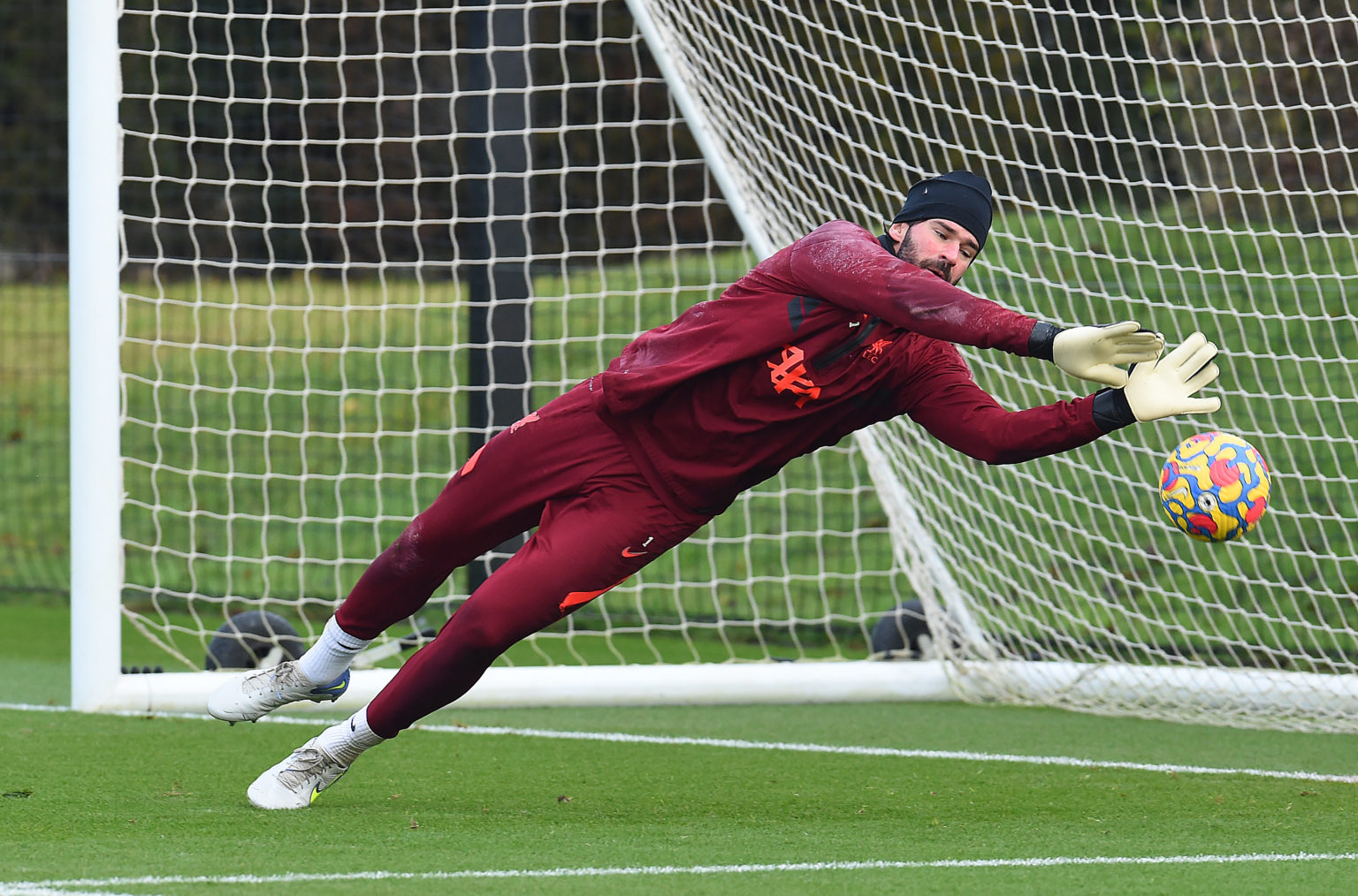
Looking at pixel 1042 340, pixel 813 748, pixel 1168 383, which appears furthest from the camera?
pixel 813 748

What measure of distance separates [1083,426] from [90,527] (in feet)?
11.3

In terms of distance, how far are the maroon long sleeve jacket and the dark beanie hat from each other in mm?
190

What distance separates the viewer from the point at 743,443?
13.7ft

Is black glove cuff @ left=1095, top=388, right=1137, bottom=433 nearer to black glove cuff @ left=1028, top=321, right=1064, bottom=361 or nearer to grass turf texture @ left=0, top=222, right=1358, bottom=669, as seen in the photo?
black glove cuff @ left=1028, top=321, right=1064, bottom=361

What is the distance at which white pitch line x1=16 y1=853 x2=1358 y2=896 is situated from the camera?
3.45m

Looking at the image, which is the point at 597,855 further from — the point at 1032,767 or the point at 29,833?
the point at 1032,767

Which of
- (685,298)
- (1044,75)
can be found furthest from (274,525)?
(1044,75)

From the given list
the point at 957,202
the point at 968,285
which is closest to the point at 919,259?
the point at 957,202

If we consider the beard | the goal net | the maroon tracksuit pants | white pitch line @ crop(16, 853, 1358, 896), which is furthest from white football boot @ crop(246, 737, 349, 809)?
the beard

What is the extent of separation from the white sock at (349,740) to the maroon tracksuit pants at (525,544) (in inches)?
1.9

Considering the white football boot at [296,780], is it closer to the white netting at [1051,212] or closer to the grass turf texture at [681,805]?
the grass turf texture at [681,805]

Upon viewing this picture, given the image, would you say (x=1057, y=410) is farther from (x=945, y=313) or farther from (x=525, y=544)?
(x=525, y=544)

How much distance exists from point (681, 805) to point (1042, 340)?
1708 mm

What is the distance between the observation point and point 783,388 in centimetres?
410
